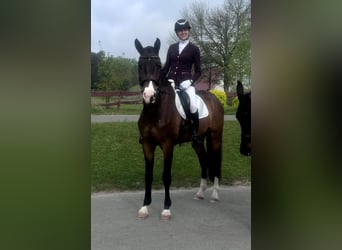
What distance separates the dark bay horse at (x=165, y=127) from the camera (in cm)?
297

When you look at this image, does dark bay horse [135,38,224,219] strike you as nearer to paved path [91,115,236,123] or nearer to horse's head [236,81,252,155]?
paved path [91,115,236,123]

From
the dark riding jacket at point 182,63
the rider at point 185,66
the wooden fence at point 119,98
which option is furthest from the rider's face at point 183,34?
the wooden fence at point 119,98

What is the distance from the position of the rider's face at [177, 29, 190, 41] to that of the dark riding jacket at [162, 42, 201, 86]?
115mm

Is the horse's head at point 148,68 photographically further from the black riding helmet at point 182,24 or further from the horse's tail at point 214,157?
the horse's tail at point 214,157

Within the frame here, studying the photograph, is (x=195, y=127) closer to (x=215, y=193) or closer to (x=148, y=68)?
(x=215, y=193)

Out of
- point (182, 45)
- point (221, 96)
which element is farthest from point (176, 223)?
point (182, 45)

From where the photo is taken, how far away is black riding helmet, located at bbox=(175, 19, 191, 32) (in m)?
3.23

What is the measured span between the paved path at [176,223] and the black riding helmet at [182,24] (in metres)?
1.65

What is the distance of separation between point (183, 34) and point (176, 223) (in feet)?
5.98

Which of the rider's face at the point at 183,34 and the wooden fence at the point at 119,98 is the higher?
the rider's face at the point at 183,34

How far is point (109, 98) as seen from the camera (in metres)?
3.10
